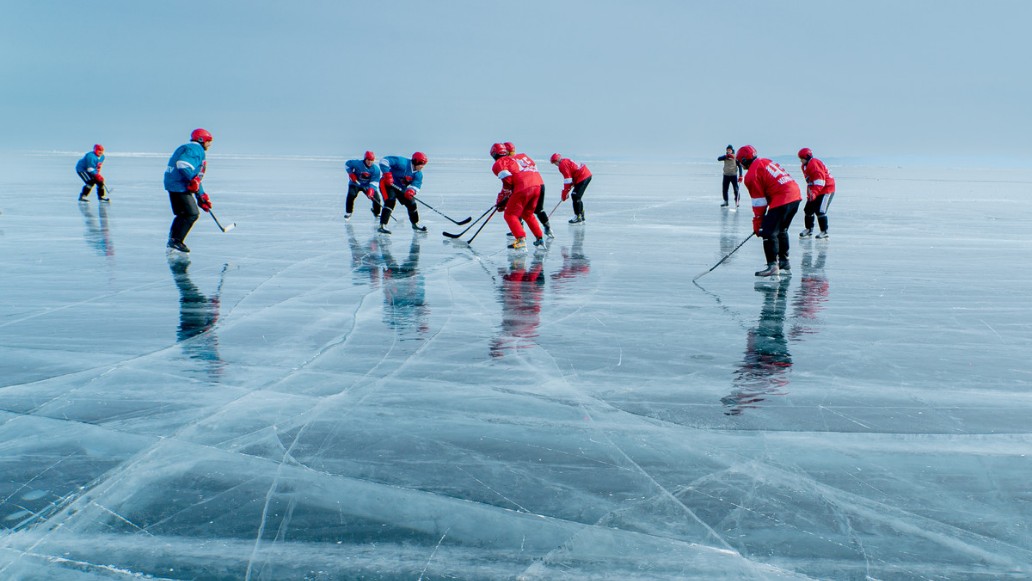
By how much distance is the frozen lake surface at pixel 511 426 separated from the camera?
255 centimetres

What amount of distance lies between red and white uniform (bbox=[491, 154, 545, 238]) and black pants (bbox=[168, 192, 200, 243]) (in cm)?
364

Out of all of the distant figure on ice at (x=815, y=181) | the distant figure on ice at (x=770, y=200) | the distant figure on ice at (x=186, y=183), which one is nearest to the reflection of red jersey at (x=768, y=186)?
the distant figure on ice at (x=770, y=200)

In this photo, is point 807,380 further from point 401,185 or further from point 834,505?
point 401,185

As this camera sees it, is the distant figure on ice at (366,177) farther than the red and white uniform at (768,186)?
Yes

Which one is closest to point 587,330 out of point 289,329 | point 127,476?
point 289,329

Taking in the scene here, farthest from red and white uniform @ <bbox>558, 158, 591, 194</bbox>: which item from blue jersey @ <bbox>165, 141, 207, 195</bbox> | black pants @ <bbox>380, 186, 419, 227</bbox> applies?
blue jersey @ <bbox>165, 141, 207, 195</bbox>

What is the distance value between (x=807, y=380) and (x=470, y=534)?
249 cm

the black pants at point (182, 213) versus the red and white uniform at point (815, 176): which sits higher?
the red and white uniform at point (815, 176)

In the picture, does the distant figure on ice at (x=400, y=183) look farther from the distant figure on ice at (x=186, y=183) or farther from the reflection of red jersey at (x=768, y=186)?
the reflection of red jersey at (x=768, y=186)

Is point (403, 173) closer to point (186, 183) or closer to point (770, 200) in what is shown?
point (186, 183)

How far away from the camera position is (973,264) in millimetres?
9039

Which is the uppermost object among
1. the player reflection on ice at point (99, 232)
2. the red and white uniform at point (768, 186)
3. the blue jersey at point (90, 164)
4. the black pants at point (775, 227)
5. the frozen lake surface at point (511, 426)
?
the blue jersey at point (90, 164)

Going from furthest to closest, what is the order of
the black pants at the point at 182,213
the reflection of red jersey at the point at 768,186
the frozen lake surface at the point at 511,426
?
1. the black pants at the point at 182,213
2. the reflection of red jersey at the point at 768,186
3. the frozen lake surface at the point at 511,426

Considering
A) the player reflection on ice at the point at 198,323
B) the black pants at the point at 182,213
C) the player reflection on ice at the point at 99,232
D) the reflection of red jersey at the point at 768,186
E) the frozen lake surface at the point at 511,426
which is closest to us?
the frozen lake surface at the point at 511,426
